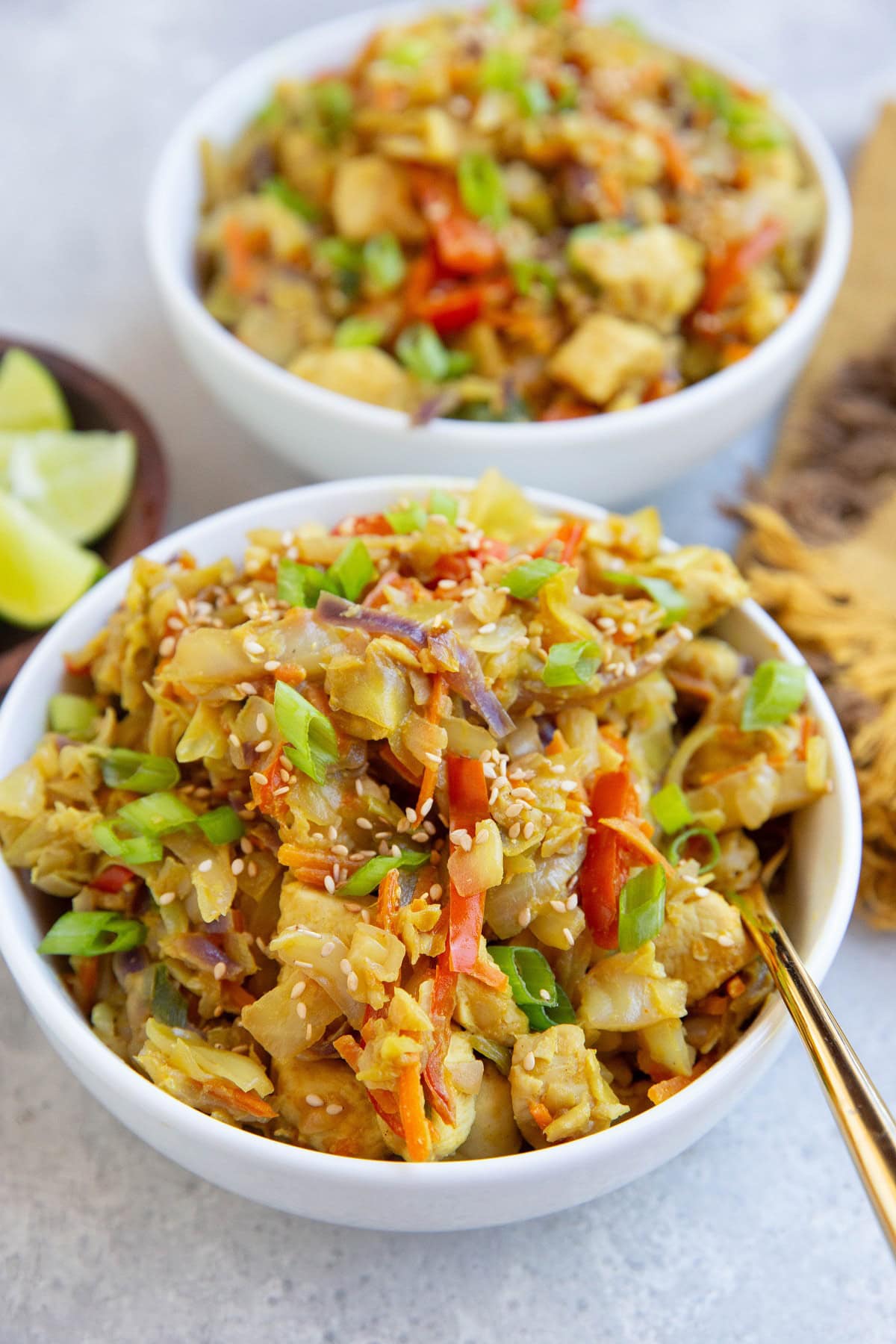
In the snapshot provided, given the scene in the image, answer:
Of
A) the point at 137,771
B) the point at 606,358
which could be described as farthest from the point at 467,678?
the point at 606,358

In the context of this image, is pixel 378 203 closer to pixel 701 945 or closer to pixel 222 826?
pixel 222 826

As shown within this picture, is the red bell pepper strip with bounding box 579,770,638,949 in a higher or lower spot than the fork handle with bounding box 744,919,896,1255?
lower

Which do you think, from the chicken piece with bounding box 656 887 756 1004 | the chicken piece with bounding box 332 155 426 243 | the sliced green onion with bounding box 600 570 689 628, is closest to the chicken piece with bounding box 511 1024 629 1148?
the chicken piece with bounding box 656 887 756 1004

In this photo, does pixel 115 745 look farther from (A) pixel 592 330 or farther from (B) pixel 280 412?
(A) pixel 592 330

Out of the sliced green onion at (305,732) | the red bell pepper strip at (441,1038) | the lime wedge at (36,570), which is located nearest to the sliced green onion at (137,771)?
the sliced green onion at (305,732)

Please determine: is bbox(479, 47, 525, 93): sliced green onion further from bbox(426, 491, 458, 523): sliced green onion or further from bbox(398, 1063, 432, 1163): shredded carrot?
bbox(398, 1063, 432, 1163): shredded carrot

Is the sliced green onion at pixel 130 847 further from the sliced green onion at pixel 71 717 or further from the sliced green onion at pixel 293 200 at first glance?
the sliced green onion at pixel 293 200
